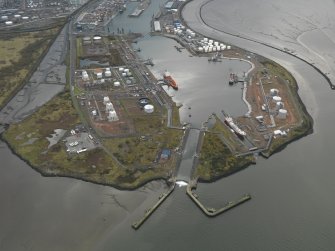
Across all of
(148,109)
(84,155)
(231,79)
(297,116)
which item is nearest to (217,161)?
(148,109)

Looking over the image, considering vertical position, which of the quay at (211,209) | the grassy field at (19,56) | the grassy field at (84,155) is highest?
the quay at (211,209)

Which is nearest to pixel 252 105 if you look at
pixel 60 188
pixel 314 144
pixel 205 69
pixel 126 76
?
pixel 314 144

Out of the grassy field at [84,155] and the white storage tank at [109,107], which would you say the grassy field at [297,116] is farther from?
the white storage tank at [109,107]

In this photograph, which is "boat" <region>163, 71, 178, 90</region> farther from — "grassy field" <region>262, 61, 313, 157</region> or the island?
"grassy field" <region>262, 61, 313, 157</region>

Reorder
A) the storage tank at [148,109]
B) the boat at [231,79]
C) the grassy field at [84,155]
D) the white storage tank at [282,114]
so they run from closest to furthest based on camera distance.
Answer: the grassy field at [84,155], the white storage tank at [282,114], the storage tank at [148,109], the boat at [231,79]

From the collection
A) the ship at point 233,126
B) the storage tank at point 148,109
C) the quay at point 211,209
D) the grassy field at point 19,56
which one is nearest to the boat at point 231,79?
the ship at point 233,126

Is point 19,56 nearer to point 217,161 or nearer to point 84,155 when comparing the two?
point 84,155

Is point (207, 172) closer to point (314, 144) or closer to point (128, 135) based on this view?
point (128, 135)

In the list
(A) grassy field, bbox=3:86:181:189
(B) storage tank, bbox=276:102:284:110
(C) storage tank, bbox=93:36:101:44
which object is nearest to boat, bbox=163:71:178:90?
(A) grassy field, bbox=3:86:181:189
